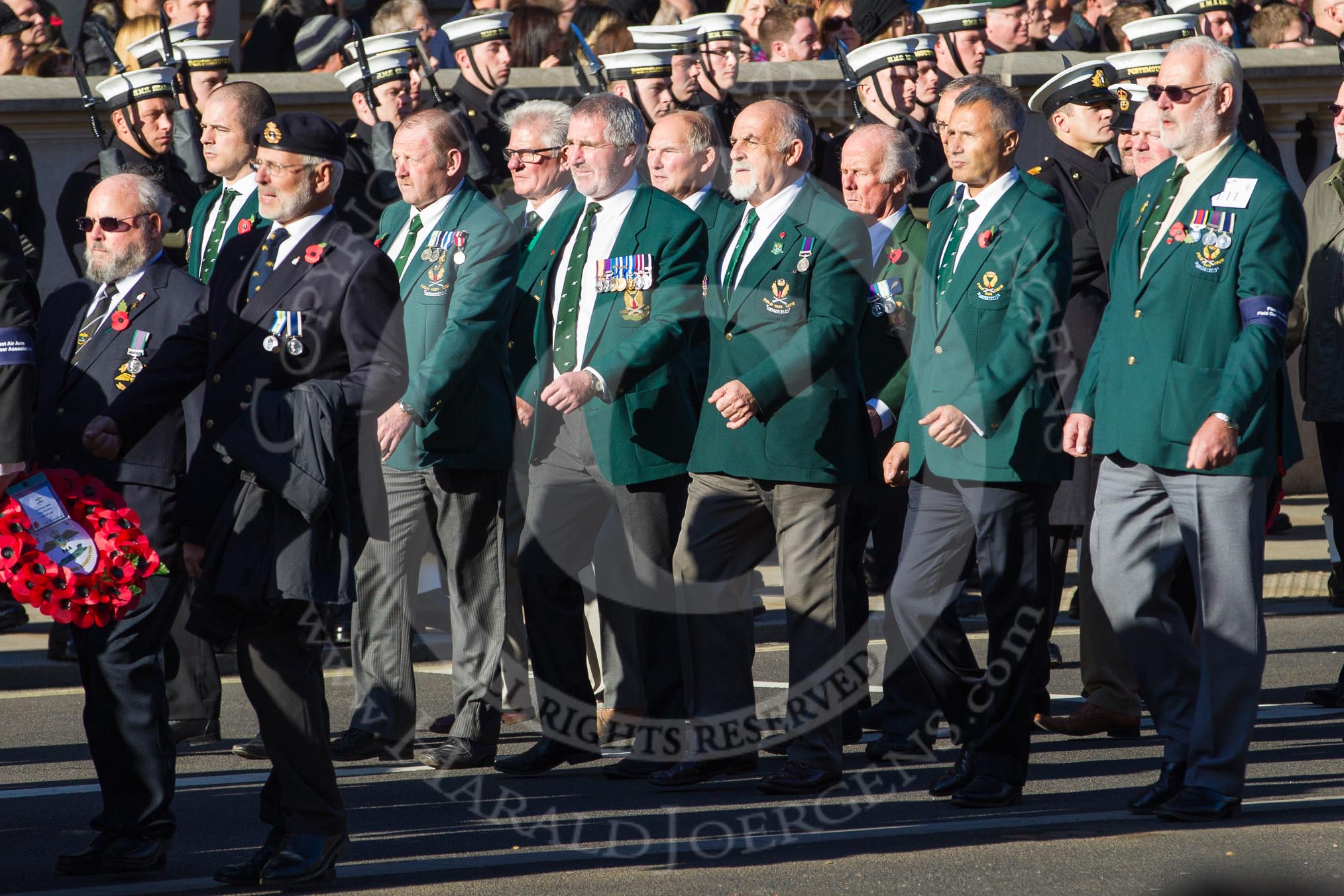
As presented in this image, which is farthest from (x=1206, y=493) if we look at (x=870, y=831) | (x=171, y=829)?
(x=171, y=829)

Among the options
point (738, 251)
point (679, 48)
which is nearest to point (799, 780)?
point (738, 251)

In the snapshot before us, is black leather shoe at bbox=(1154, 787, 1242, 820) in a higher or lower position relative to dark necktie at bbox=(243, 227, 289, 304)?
lower

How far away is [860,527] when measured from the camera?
7777mm

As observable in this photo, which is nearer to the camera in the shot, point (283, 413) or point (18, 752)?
point (283, 413)

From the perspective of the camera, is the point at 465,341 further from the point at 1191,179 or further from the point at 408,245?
the point at 1191,179

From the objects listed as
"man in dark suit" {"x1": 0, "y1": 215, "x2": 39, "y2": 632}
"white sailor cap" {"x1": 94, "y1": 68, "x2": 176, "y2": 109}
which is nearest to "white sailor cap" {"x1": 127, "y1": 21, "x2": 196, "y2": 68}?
"white sailor cap" {"x1": 94, "y1": 68, "x2": 176, "y2": 109}

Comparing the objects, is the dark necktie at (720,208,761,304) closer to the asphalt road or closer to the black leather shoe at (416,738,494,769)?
the asphalt road

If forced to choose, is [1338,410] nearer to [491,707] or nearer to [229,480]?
[491,707]

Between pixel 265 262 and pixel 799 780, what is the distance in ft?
7.37

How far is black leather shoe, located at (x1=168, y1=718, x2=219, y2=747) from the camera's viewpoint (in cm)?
764

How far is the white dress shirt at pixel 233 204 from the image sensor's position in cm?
835

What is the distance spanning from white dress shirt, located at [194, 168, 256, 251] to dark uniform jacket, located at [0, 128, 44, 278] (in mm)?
2289

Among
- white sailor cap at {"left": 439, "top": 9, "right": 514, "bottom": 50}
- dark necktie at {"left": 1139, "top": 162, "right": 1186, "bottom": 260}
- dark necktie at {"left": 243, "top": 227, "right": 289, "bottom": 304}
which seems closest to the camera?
dark necktie at {"left": 243, "top": 227, "right": 289, "bottom": 304}

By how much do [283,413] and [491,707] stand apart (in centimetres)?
203
